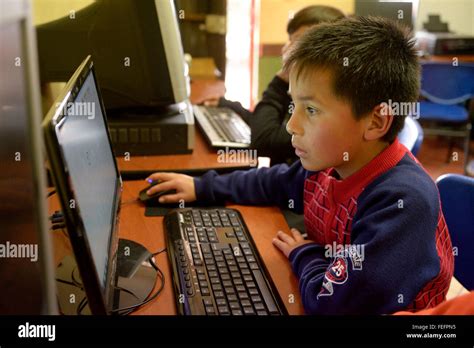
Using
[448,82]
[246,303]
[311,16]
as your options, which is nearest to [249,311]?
[246,303]

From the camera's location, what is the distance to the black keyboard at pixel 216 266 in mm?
853

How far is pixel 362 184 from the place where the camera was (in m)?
0.98

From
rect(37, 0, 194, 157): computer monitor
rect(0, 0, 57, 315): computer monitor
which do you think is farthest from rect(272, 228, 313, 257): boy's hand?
rect(37, 0, 194, 157): computer monitor

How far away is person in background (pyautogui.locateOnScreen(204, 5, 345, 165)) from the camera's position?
1575 millimetres

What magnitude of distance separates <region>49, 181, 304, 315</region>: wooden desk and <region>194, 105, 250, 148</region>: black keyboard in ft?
1.07

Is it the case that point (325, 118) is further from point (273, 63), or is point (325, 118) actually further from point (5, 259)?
point (273, 63)

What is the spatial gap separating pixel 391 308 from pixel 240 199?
503 mm

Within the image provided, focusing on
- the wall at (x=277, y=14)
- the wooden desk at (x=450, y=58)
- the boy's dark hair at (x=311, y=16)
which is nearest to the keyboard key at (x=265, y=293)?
the boy's dark hair at (x=311, y=16)

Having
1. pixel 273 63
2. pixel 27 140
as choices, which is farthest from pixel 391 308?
pixel 273 63

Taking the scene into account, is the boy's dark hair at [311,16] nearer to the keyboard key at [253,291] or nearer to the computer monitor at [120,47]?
the computer monitor at [120,47]

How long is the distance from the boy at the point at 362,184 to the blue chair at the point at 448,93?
2.24 metres

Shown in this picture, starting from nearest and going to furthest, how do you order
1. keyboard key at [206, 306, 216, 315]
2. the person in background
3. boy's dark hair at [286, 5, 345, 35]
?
keyboard key at [206, 306, 216, 315] < the person in background < boy's dark hair at [286, 5, 345, 35]

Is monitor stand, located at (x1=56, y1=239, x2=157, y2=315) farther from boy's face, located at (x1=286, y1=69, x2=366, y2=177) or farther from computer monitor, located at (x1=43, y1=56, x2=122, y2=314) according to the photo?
boy's face, located at (x1=286, y1=69, x2=366, y2=177)

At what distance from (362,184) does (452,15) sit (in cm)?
327
